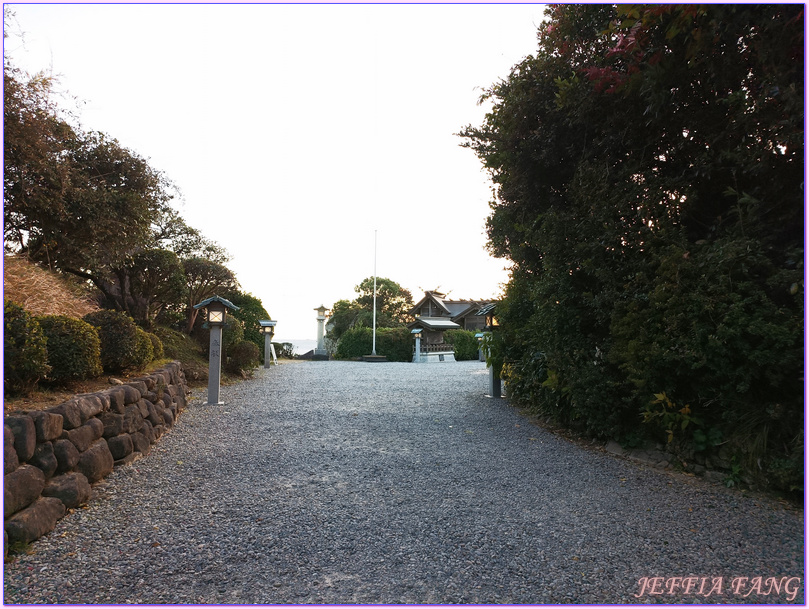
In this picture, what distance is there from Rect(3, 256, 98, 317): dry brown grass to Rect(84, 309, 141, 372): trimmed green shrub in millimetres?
942

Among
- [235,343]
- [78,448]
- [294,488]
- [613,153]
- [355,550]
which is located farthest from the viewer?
[235,343]

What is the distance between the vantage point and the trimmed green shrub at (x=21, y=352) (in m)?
3.83

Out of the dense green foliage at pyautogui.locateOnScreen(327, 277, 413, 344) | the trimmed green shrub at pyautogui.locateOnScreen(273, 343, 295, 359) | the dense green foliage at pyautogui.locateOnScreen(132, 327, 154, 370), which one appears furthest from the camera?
the dense green foliage at pyautogui.locateOnScreen(327, 277, 413, 344)

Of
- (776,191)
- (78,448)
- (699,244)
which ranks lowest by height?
(78,448)

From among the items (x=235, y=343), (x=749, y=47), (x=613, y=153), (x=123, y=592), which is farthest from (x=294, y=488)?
(x=235, y=343)

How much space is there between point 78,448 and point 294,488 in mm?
1634

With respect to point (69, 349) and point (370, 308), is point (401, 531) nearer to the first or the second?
point (69, 349)

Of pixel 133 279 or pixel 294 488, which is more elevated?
pixel 133 279

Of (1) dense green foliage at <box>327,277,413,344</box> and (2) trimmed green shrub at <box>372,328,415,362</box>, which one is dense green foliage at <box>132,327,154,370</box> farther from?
(1) dense green foliage at <box>327,277,413,344</box>

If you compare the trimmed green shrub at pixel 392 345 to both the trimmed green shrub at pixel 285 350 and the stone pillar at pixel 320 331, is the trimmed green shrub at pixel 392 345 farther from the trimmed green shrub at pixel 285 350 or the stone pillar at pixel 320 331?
the trimmed green shrub at pixel 285 350

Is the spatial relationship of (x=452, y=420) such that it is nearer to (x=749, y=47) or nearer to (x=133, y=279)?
(x=749, y=47)

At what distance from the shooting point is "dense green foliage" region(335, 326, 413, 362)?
23.1m

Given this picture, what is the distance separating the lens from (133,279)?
11.6 metres

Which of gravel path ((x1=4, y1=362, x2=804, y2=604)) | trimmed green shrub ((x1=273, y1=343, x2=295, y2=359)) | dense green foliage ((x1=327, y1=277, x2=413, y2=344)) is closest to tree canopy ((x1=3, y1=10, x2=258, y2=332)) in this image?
gravel path ((x1=4, y1=362, x2=804, y2=604))
